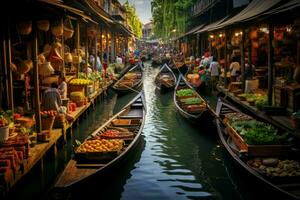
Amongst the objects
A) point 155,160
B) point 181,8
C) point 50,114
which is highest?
point 181,8

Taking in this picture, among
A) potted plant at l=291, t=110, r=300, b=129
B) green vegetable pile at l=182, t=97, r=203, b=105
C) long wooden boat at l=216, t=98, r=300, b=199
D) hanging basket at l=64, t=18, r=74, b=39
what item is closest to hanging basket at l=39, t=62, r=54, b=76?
hanging basket at l=64, t=18, r=74, b=39

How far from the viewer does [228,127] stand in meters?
10.8

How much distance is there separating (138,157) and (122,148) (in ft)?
5.56

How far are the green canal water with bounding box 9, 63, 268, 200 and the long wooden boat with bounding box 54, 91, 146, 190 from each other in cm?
30

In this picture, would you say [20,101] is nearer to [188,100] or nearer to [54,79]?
[54,79]

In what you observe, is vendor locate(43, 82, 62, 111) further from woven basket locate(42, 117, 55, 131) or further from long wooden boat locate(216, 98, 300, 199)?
long wooden boat locate(216, 98, 300, 199)

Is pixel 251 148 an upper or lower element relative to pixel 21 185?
upper

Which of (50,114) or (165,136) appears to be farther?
(165,136)

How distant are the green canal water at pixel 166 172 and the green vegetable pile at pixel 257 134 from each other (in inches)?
33.0

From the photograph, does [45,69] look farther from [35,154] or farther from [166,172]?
[166,172]

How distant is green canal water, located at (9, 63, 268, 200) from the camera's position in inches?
328

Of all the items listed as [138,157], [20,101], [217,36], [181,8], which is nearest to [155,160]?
[138,157]

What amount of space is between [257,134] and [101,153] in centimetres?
383

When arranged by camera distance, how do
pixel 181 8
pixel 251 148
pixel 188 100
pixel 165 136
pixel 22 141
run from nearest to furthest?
pixel 22 141 < pixel 251 148 < pixel 165 136 < pixel 188 100 < pixel 181 8
